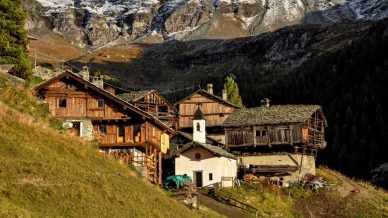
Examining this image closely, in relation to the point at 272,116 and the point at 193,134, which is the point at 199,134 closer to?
the point at 193,134

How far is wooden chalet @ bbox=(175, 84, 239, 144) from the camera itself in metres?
84.0

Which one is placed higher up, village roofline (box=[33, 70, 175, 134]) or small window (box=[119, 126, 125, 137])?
village roofline (box=[33, 70, 175, 134])

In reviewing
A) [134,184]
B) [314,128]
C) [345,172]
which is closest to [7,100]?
[134,184]

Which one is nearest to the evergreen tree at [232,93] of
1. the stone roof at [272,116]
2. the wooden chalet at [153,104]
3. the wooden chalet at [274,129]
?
the wooden chalet at [153,104]

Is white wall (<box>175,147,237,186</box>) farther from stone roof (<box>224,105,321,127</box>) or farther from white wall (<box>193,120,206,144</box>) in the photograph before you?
stone roof (<box>224,105,321,127</box>)

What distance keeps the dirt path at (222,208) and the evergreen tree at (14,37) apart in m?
19.8

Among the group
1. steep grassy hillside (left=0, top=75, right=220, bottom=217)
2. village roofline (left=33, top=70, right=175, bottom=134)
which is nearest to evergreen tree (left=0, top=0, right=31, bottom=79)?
village roofline (left=33, top=70, right=175, bottom=134)

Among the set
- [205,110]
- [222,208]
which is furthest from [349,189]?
[205,110]

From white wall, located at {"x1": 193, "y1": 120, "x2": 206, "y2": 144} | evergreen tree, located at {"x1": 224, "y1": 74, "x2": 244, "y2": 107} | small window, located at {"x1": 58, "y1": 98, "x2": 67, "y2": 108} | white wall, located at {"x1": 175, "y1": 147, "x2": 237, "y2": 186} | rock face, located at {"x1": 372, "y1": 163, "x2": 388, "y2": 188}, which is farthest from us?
evergreen tree, located at {"x1": 224, "y1": 74, "x2": 244, "y2": 107}

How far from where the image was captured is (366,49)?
17112cm

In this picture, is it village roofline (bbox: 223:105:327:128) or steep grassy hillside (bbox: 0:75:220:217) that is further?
village roofline (bbox: 223:105:327:128)

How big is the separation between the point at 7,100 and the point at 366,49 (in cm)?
14458

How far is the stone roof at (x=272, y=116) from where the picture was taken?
71.3m

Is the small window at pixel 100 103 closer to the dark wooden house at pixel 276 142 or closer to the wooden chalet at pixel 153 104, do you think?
the wooden chalet at pixel 153 104
